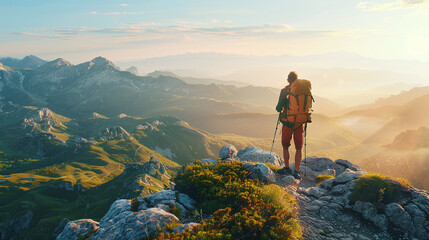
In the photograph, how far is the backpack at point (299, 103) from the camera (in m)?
13.4

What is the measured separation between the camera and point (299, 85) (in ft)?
43.9

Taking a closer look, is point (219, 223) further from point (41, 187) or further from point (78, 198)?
point (41, 187)

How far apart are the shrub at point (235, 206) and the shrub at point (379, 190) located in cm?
388

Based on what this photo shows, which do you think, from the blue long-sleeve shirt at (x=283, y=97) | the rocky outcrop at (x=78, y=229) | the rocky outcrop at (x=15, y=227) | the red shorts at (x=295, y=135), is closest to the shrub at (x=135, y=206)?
the rocky outcrop at (x=78, y=229)

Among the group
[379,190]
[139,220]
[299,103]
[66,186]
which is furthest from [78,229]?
[66,186]

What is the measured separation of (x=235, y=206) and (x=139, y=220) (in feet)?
13.0

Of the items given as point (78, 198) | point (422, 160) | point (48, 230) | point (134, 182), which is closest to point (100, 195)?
point (78, 198)

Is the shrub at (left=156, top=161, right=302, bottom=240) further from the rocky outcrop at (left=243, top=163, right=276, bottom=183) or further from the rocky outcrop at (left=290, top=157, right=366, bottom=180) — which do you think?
the rocky outcrop at (left=290, top=157, right=366, bottom=180)

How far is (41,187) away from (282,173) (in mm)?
231731

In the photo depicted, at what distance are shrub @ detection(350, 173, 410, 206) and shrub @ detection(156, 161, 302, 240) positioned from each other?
388 cm

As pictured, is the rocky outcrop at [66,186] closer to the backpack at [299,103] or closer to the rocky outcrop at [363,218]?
the backpack at [299,103]

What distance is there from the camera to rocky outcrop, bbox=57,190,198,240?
8.29m

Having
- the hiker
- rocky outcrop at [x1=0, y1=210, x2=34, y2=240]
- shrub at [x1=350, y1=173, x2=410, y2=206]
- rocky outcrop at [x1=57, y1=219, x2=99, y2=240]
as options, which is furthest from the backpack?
rocky outcrop at [x1=0, y1=210, x2=34, y2=240]

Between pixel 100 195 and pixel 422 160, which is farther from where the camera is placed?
pixel 100 195
